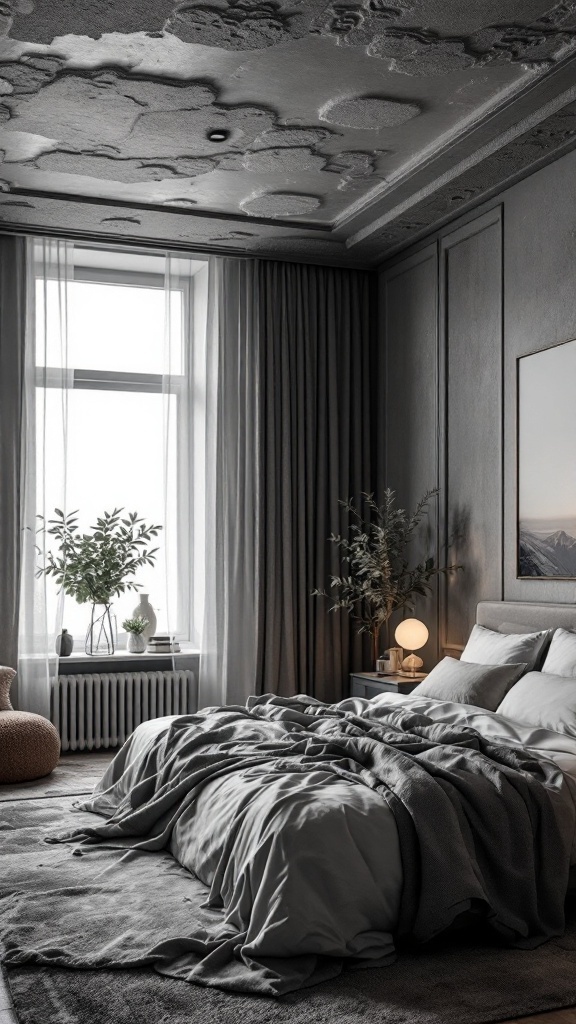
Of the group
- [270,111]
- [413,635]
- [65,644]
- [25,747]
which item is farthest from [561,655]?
[65,644]

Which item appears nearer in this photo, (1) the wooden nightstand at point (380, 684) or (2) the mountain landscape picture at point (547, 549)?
(2) the mountain landscape picture at point (547, 549)

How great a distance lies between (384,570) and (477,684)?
1.65 metres

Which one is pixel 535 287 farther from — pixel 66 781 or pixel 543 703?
pixel 66 781

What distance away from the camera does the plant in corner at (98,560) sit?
6.34 m

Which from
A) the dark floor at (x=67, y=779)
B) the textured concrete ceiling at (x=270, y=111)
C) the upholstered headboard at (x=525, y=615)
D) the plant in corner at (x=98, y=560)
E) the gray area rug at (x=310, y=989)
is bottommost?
Result: the dark floor at (x=67, y=779)

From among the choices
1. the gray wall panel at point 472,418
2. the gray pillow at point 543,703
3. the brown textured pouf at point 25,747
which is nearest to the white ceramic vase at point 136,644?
the brown textured pouf at point 25,747

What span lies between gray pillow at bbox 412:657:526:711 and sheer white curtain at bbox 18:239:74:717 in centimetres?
261

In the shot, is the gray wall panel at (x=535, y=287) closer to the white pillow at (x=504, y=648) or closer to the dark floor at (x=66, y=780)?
the white pillow at (x=504, y=648)

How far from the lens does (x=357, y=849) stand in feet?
10.1

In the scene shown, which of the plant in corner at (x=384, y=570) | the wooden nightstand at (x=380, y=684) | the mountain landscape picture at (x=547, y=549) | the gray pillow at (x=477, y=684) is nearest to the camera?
the gray pillow at (x=477, y=684)

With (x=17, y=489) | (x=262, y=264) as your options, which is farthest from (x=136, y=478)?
(x=262, y=264)

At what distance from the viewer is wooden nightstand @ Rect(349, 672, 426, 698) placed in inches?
221

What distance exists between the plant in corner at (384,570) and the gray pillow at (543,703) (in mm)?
1616

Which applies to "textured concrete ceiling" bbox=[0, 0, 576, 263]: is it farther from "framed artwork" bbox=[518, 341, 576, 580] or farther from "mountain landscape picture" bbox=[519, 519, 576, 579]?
"mountain landscape picture" bbox=[519, 519, 576, 579]
